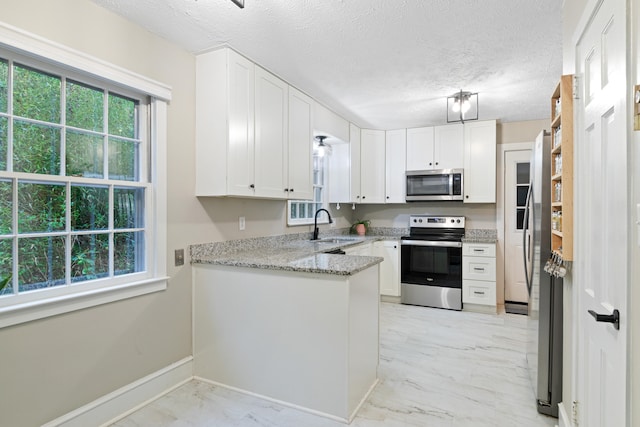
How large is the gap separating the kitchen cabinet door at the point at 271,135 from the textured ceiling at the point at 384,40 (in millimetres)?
139

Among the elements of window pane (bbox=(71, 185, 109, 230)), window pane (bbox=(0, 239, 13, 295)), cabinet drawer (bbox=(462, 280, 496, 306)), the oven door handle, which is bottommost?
cabinet drawer (bbox=(462, 280, 496, 306))

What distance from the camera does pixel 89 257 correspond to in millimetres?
1971

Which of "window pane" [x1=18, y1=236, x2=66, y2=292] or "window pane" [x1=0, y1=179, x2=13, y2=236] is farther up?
"window pane" [x1=0, y1=179, x2=13, y2=236]

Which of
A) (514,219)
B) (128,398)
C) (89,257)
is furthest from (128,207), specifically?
(514,219)

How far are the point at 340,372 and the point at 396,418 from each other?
440mm

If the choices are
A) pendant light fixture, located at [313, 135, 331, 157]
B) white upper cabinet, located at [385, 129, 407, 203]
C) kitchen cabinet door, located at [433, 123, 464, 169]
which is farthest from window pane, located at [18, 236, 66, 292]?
kitchen cabinet door, located at [433, 123, 464, 169]

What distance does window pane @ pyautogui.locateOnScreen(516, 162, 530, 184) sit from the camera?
14.3ft

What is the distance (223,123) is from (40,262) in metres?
1.33

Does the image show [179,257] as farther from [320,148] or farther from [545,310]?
[545,310]

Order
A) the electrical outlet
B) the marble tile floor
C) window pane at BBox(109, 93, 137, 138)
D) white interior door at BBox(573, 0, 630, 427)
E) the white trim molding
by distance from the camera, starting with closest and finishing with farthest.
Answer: white interior door at BBox(573, 0, 630, 427), the white trim molding, the marble tile floor, window pane at BBox(109, 93, 137, 138), the electrical outlet

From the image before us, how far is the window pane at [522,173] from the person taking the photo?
4.37 metres

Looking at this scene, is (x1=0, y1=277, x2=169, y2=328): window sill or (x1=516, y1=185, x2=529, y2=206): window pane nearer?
(x1=0, y1=277, x2=169, y2=328): window sill

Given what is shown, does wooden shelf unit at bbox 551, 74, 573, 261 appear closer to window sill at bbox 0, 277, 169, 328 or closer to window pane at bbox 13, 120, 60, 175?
window sill at bbox 0, 277, 169, 328

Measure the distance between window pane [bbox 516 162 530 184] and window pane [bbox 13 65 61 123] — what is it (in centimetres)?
472
